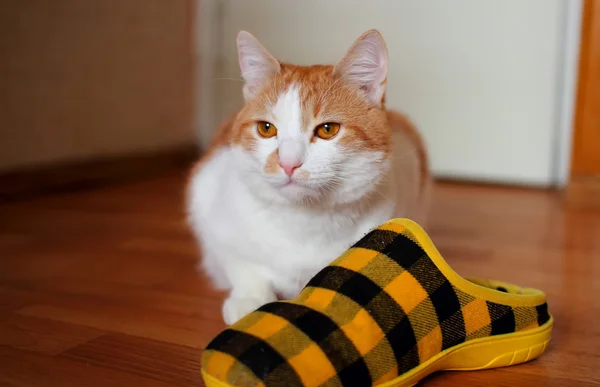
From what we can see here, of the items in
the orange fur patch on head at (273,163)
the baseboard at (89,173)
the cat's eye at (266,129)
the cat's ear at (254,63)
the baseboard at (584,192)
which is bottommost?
the baseboard at (89,173)

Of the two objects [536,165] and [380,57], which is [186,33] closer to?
[536,165]

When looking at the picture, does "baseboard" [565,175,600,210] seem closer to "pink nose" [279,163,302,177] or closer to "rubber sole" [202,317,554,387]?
"rubber sole" [202,317,554,387]

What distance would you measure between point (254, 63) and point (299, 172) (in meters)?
0.30

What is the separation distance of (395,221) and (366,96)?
0.30 m

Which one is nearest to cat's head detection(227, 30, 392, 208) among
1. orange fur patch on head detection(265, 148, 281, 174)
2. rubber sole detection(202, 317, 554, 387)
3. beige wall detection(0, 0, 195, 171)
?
orange fur patch on head detection(265, 148, 281, 174)

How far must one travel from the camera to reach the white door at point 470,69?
101 inches

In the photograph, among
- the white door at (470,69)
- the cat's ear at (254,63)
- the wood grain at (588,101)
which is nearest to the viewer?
the cat's ear at (254,63)

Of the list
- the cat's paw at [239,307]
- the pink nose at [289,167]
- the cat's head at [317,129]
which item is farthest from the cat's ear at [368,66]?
the cat's paw at [239,307]

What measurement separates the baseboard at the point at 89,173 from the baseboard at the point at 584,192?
1775 millimetres

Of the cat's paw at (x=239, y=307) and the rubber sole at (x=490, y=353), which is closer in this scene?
the rubber sole at (x=490, y=353)

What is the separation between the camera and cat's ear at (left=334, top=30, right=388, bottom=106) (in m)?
1.05

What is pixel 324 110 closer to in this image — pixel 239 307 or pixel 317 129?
pixel 317 129

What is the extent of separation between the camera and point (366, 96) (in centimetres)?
109

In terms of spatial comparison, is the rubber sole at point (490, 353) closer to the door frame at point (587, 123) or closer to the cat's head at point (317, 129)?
the cat's head at point (317, 129)
